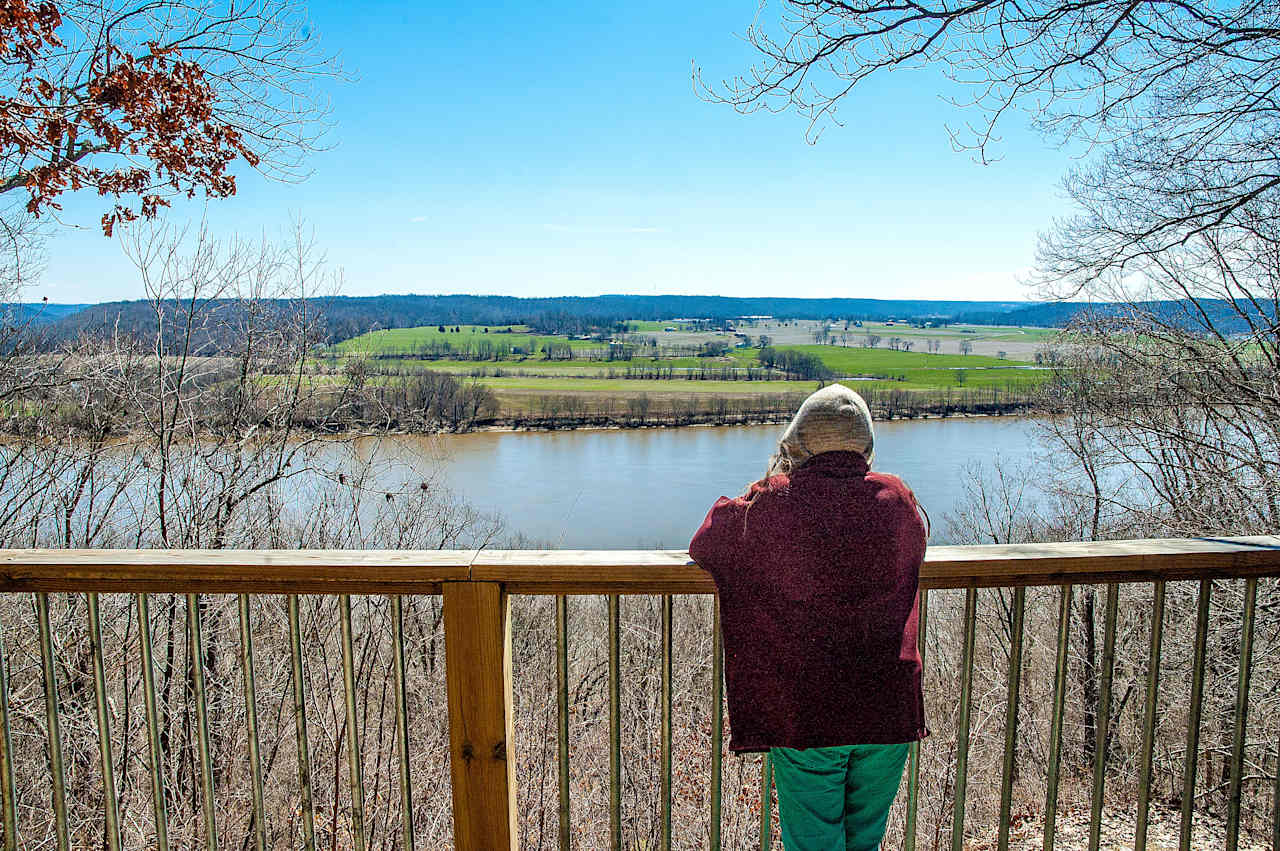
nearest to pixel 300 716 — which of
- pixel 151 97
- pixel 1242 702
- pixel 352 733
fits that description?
pixel 352 733

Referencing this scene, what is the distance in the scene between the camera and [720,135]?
62.0 feet

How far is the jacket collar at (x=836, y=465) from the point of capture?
53.3 inches

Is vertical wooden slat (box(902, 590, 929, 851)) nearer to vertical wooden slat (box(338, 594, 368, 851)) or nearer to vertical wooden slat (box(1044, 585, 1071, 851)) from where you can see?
vertical wooden slat (box(1044, 585, 1071, 851))

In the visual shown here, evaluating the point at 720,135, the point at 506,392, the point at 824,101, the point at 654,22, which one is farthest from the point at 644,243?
the point at 824,101

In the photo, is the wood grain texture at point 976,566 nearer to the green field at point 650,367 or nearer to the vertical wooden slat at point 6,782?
the vertical wooden slat at point 6,782

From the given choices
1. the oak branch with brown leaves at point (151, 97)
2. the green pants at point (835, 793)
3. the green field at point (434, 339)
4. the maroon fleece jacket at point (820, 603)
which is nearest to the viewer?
the maroon fleece jacket at point (820, 603)

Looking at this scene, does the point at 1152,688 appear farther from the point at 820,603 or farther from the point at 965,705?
the point at 820,603

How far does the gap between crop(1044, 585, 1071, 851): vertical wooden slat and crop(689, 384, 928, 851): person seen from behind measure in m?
0.40

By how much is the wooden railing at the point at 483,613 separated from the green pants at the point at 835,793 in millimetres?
133

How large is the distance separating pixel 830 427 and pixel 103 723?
1.53m

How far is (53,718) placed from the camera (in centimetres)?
163

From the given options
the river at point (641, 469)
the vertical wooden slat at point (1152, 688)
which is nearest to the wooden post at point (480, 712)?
the vertical wooden slat at point (1152, 688)

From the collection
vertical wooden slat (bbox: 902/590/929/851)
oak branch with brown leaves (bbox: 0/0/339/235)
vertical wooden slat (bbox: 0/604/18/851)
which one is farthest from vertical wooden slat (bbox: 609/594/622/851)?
oak branch with brown leaves (bbox: 0/0/339/235)

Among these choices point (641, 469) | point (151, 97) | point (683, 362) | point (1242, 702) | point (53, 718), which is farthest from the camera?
point (683, 362)
